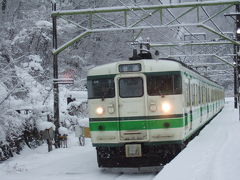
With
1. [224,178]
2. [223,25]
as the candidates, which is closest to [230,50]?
[223,25]

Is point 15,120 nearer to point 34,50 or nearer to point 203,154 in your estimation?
point 203,154

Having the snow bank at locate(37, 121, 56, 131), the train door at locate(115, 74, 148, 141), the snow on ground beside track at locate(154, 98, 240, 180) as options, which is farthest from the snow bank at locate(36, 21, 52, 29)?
the snow on ground beside track at locate(154, 98, 240, 180)

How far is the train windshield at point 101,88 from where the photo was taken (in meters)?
11.2

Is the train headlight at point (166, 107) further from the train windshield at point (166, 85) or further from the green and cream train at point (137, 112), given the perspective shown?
the train windshield at point (166, 85)

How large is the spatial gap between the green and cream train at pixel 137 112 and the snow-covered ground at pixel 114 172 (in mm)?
441

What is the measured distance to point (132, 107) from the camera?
36.3 feet

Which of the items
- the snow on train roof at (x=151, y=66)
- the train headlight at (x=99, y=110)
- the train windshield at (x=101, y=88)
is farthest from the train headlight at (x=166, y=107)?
the train headlight at (x=99, y=110)

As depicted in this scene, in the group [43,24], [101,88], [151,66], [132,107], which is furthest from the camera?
[43,24]

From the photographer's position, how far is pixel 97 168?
468 inches

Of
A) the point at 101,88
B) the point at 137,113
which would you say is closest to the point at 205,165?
the point at 137,113

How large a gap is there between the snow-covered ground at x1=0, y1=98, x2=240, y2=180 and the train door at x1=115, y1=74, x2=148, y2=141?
3.10ft

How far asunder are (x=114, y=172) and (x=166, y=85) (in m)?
2.38

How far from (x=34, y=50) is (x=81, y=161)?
44.0ft

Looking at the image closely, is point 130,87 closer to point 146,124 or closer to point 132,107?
point 132,107
